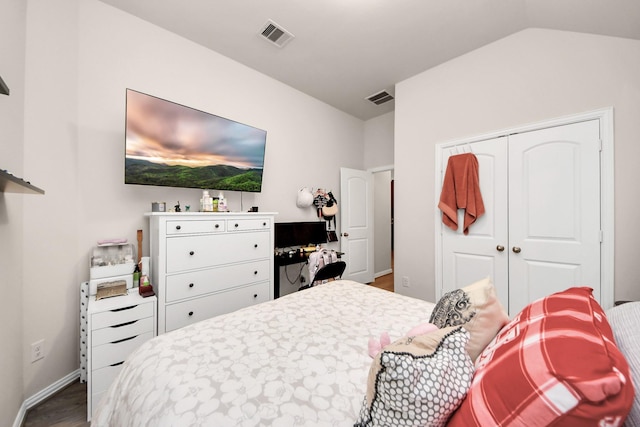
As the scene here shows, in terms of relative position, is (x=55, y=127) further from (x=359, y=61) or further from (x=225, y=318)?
(x=359, y=61)

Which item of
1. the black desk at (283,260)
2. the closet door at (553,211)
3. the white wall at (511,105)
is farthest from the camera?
the black desk at (283,260)

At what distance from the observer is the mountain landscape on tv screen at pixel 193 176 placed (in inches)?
80.0

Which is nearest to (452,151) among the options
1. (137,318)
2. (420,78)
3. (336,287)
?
Answer: (420,78)

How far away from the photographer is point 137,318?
1.79m

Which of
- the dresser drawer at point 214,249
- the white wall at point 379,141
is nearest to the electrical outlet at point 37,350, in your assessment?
the dresser drawer at point 214,249

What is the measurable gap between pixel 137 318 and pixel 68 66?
6.76 feet

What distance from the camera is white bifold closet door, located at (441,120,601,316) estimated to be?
211 cm

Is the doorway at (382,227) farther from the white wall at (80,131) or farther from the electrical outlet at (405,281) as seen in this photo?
the white wall at (80,131)

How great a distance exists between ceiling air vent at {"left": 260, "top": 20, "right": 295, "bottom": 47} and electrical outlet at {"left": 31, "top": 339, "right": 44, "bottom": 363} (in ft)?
10.5

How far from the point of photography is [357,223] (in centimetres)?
434

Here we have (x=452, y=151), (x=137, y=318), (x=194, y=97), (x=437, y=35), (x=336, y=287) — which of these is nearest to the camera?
(x=137, y=318)

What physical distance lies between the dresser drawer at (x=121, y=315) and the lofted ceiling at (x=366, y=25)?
2.56 meters

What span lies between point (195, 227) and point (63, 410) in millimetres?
1460

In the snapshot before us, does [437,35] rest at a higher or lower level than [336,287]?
higher
